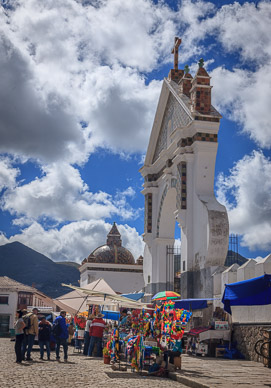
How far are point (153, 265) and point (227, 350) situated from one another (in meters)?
Answer: 10.5

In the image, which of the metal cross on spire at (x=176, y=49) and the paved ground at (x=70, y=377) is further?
the metal cross on spire at (x=176, y=49)

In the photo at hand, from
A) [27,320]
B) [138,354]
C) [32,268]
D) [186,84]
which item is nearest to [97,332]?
[27,320]

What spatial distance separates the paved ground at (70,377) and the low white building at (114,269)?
24.6m

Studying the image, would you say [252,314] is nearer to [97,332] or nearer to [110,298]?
[97,332]

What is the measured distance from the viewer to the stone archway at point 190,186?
18453 mm

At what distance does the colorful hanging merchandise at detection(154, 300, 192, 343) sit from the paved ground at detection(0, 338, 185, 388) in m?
1.01

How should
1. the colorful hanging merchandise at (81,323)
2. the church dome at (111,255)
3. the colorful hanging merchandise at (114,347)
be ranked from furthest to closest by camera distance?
the church dome at (111,255) < the colorful hanging merchandise at (81,323) < the colorful hanging merchandise at (114,347)

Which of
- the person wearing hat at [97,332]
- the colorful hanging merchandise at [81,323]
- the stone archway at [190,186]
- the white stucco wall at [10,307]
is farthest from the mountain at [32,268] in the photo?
the person wearing hat at [97,332]

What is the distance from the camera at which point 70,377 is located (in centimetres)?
1019

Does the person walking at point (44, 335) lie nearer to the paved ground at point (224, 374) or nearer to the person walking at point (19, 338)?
the person walking at point (19, 338)

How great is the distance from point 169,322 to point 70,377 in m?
2.48

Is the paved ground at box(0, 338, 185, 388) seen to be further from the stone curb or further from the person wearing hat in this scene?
the person wearing hat

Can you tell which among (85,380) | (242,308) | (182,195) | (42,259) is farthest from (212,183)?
(42,259)

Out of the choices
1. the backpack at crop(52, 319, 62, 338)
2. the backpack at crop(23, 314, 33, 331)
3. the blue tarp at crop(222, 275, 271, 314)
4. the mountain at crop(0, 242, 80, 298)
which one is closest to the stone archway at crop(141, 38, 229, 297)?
the blue tarp at crop(222, 275, 271, 314)
